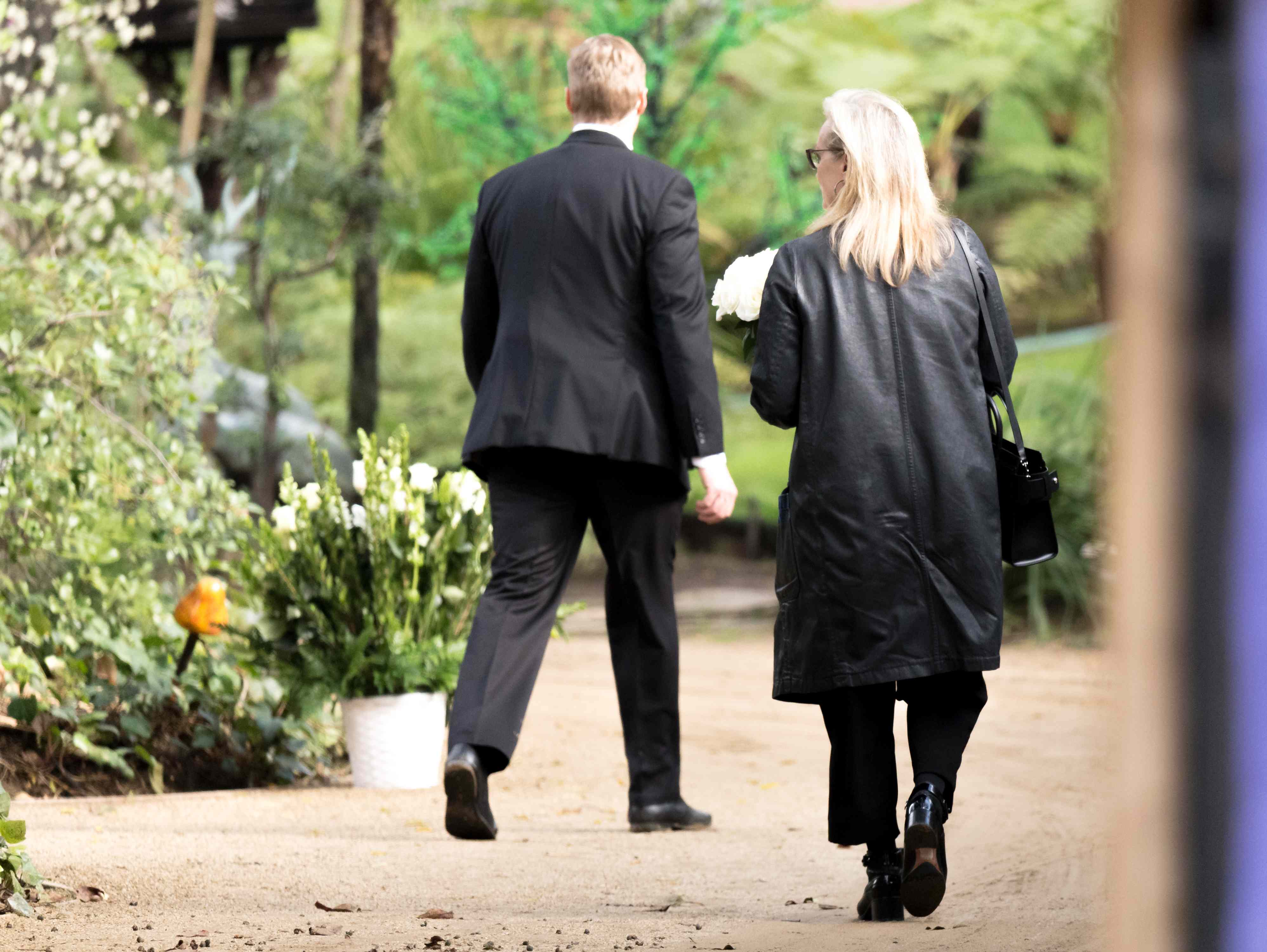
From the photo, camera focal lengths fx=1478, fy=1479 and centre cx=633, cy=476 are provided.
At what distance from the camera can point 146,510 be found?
14.9 ft

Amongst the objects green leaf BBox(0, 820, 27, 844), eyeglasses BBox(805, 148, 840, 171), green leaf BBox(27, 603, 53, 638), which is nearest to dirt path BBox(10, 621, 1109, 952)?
green leaf BBox(0, 820, 27, 844)

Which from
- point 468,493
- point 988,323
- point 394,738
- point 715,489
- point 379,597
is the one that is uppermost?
point 988,323

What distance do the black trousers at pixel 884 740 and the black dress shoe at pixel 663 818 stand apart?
106 centimetres

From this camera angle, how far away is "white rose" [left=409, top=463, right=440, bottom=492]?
443 cm

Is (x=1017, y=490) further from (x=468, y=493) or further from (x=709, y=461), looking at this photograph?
(x=468, y=493)

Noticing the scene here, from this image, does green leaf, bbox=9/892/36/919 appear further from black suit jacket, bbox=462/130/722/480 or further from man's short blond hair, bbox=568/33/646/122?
man's short blond hair, bbox=568/33/646/122

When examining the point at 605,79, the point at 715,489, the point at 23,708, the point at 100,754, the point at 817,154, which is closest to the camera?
the point at 817,154

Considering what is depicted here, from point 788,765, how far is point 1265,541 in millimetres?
4435

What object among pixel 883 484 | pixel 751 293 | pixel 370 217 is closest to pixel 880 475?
pixel 883 484

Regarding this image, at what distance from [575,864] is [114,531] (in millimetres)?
1964

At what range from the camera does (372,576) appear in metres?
4.43

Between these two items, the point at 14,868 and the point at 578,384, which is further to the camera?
the point at 578,384

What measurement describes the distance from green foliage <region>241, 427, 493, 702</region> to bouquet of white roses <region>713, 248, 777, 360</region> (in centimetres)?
162

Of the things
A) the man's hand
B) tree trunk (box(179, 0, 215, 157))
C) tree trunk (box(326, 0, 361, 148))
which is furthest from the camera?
tree trunk (box(326, 0, 361, 148))
